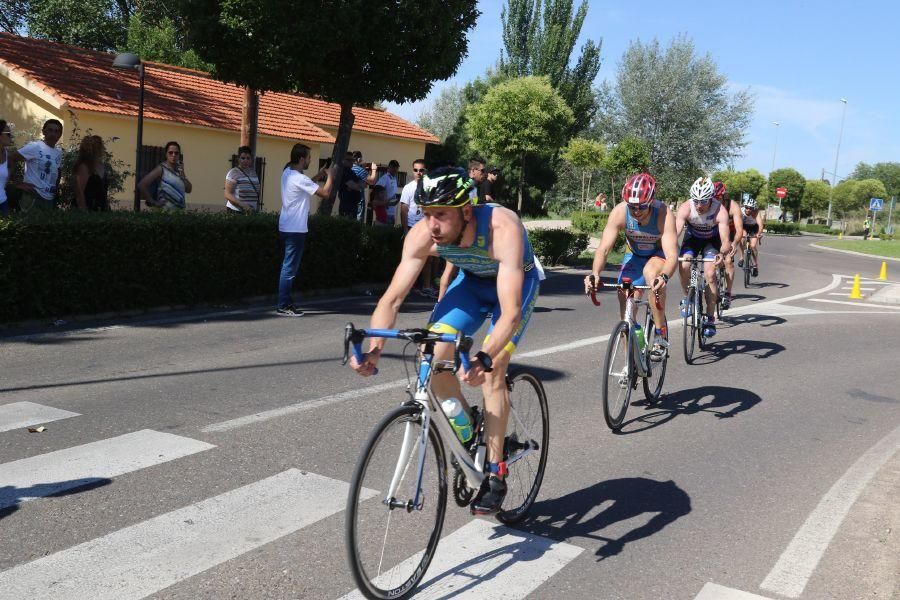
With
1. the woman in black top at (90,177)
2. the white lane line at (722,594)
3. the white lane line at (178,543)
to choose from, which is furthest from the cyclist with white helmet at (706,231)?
the woman in black top at (90,177)

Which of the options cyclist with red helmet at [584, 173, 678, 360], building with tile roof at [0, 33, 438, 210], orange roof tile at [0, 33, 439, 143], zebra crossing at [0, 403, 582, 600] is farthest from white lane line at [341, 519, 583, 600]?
orange roof tile at [0, 33, 439, 143]

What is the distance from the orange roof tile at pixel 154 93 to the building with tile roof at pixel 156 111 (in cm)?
3

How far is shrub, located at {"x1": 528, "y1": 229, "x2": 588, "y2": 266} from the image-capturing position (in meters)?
20.9

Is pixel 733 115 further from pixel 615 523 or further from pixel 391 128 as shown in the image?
pixel 615 523

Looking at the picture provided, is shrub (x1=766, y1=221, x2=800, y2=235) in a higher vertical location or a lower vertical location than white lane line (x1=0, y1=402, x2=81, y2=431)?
higher

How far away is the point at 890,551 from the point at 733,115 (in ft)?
180

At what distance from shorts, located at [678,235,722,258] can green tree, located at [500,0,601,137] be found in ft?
146

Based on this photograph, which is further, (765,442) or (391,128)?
(391,128)

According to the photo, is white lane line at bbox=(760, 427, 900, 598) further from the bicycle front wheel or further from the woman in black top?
the woman in black top

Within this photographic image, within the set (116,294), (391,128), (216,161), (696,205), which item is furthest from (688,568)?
(391,128)

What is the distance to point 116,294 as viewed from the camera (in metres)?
10.5

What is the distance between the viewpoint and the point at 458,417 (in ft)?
13.4

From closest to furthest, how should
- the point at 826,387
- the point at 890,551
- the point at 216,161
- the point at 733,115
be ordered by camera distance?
the point at 890,551, the point at 826,387, the point at 216,161, the point at 733,115

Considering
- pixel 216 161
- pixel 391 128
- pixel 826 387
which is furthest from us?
pixel 391 128
